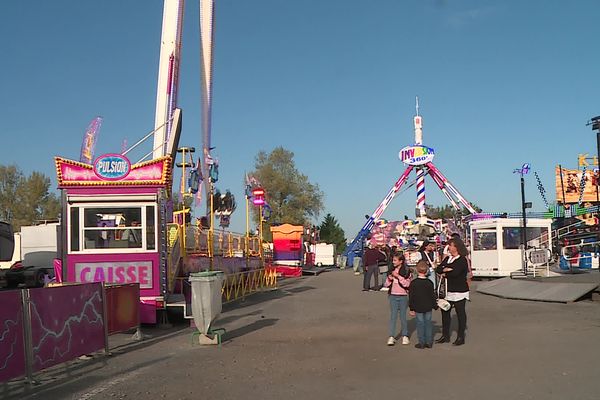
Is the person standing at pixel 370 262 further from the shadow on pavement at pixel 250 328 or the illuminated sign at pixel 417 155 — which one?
the illuminated sign at pixel 417 155

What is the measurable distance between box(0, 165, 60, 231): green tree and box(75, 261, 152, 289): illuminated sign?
45.0 m

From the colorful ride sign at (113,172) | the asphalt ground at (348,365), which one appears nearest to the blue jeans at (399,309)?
the asphalt ground at (348,365)

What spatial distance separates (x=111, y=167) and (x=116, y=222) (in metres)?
1.22

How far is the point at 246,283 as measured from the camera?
68.1ft

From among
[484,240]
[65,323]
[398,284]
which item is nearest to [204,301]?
[65,323]

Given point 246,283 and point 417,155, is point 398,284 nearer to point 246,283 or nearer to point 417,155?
point 246,283

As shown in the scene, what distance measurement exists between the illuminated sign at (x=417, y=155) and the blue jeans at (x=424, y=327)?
43700mm

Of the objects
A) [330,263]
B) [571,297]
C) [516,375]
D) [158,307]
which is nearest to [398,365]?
[516,375]

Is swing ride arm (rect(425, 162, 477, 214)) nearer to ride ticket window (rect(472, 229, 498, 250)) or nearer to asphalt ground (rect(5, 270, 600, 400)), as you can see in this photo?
ride ticket window (rect(472, 229, 498, 250))

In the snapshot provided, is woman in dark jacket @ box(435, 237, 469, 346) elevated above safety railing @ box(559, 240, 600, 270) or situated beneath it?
elevated above

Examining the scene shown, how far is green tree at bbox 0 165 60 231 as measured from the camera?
54616mm

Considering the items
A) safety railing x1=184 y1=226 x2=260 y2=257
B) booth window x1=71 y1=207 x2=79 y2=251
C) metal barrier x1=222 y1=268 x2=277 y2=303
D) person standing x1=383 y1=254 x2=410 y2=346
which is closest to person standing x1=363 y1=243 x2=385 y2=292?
metal barrier x1=222 y1=268 x2=277 y2=303

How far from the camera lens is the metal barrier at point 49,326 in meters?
7.16

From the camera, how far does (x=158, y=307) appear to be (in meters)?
13.1
